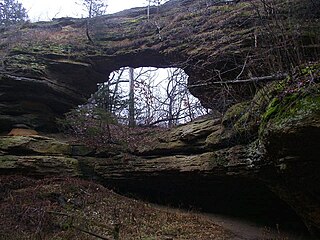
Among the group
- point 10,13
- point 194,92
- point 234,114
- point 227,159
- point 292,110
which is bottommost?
point 227,159

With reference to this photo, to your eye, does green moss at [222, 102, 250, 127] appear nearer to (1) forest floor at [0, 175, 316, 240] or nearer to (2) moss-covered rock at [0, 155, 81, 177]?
(1) forest floor at [0, 175, 316, 240]

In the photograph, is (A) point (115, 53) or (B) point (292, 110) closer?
(B) point (292, 110)

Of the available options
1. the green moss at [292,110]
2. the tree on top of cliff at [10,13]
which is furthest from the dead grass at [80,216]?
the tree on top of cliff at [10,13]

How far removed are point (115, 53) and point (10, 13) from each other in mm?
12434

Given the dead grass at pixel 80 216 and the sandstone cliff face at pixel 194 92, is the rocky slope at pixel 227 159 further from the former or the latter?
the dead grass at pixel 80 216

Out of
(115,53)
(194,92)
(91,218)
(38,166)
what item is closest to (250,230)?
(91,218)

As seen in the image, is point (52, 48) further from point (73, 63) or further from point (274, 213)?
point (274, 213)

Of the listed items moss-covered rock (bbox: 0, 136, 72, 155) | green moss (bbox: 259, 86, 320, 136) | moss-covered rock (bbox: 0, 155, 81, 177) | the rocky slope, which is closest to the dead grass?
moss-covered rock (bbox: 0, 155, 81, 177)

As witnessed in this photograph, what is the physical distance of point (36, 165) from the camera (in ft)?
40.5

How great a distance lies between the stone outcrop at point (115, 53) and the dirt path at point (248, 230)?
4199 mm

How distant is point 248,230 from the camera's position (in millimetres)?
10305

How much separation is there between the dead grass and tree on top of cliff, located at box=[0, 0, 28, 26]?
1481cm

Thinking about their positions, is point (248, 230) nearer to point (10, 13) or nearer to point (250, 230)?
point (250, 230)

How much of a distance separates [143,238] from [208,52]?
6.99 meters
